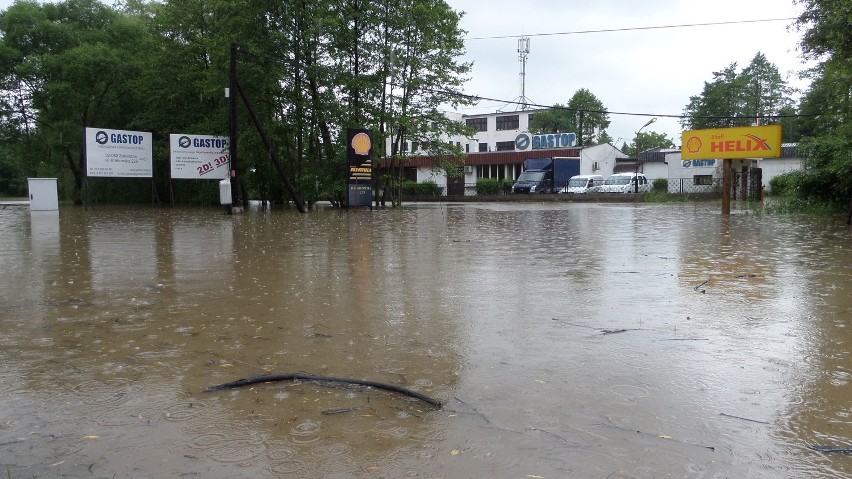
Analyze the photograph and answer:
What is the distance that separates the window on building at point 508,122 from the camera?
87.6 meters

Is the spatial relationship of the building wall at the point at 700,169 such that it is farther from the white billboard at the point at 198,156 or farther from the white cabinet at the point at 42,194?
the white cabinet at the point at 42,194

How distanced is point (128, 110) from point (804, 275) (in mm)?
41224

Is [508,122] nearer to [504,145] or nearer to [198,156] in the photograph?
[504,145]

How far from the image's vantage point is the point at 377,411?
3705mm

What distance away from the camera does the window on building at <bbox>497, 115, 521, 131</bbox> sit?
87.6 m

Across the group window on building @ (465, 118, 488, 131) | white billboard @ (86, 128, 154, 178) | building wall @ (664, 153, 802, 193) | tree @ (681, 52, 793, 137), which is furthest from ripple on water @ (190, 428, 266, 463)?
window on building @ (465, 118, 488, 131)

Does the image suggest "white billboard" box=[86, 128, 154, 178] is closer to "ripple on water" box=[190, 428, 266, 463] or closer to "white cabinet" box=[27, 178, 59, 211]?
"white cabinet" box=[27, 178, 59, 211]

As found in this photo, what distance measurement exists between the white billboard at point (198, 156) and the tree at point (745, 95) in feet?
201

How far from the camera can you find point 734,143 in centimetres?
2303

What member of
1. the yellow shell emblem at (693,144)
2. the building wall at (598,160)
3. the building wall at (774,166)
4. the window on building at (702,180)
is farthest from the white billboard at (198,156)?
the building wall at (774,166)

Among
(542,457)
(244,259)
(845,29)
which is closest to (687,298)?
(542,457)

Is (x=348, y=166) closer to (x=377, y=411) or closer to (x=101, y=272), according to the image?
(x=101, y=272)

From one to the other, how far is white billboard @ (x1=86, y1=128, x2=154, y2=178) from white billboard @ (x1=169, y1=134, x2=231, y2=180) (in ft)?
9.53

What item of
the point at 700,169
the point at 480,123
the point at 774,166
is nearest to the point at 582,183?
the point at 700,169
